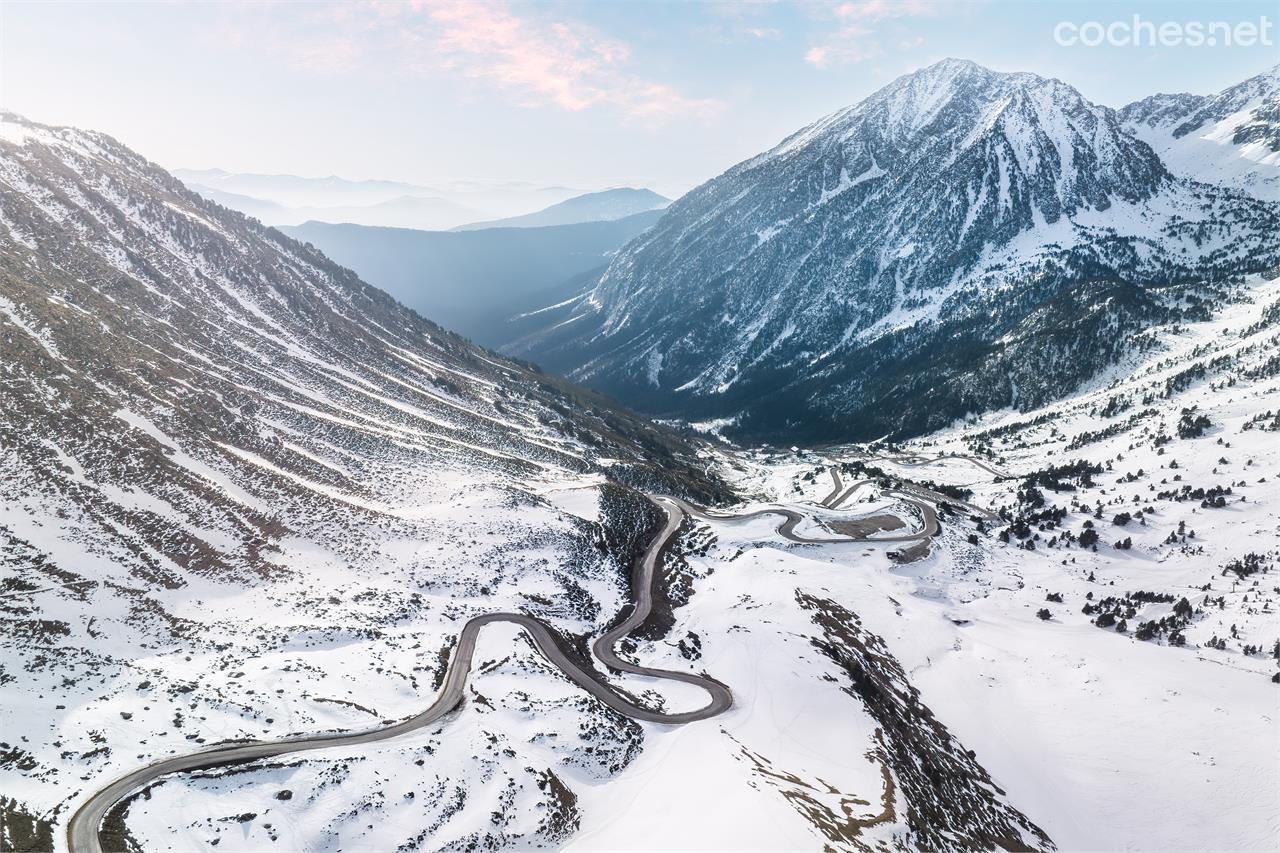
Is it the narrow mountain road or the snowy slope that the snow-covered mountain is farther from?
the narrow mountain road

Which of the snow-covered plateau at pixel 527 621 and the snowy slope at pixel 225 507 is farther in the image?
the snowy slope at pixel 225 507

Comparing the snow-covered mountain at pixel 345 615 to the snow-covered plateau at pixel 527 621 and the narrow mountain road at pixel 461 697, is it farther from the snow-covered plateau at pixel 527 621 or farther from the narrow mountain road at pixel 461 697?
the narrow mountain road at pixel 461 697

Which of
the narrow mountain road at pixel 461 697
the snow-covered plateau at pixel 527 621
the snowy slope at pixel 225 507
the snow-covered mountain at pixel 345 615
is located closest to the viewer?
the narrow mountain road at pixel 461 697

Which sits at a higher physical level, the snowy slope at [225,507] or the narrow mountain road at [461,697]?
the snowy slope at [225,507]

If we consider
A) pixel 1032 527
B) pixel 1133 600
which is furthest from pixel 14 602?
pixel 1032 527

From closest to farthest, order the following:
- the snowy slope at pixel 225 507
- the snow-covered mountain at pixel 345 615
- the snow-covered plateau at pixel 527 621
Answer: the snow-covered mountain at pixel 345 615 < the snow-covered plateau at pixel 527 621 < the snowy slope at pixel 225 507

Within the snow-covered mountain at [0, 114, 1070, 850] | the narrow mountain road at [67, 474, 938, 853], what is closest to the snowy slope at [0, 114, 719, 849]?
the snow-covered mountain at [0, 114, 1070, 850]

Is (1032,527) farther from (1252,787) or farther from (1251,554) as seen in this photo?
(1252,787)

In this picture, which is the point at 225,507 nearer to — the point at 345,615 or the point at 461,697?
the point at 345,615

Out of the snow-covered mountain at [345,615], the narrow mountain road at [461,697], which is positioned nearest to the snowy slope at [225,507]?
the snow-covered mountain at [345,615]
